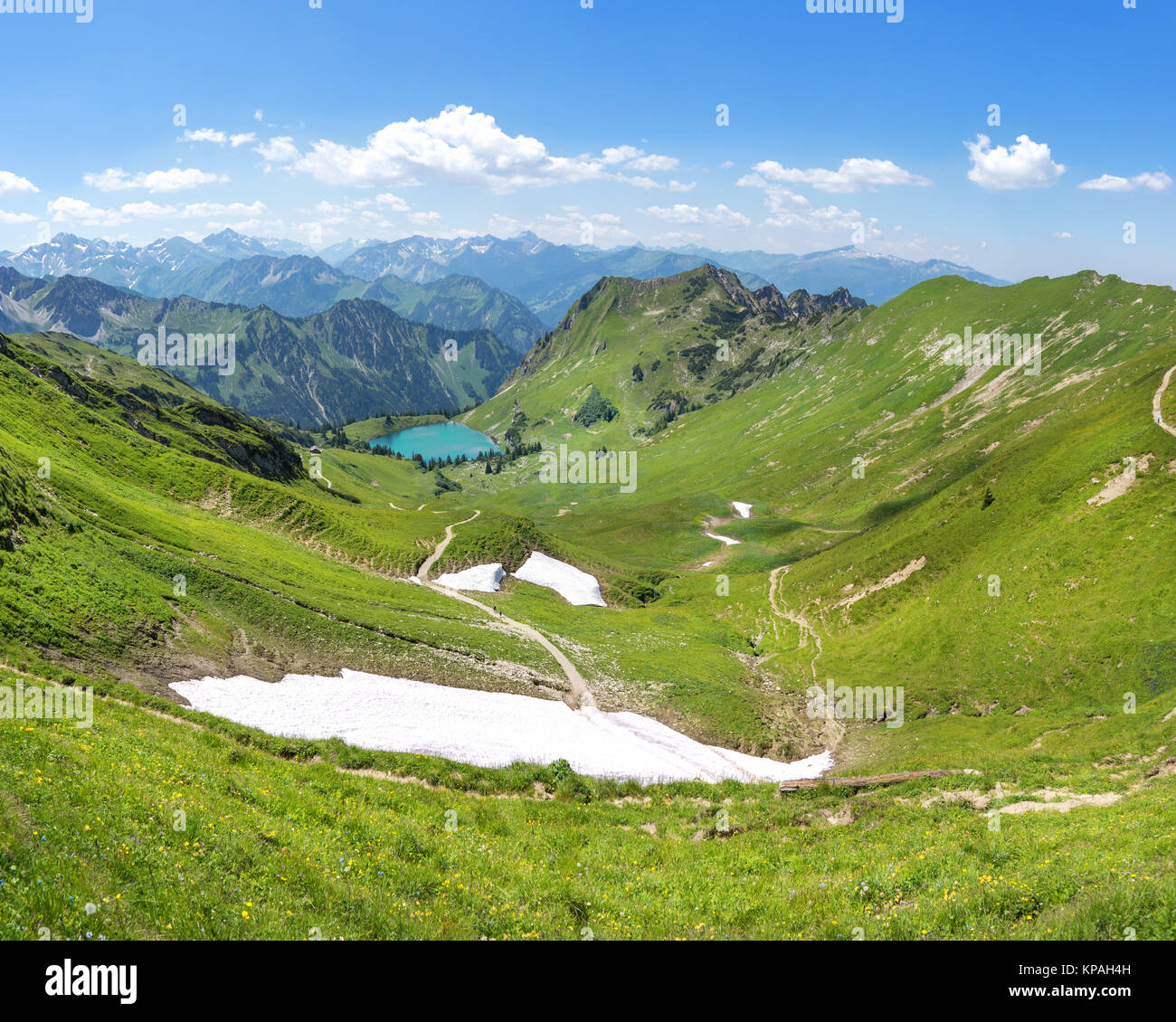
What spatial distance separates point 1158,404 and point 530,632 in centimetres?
8740

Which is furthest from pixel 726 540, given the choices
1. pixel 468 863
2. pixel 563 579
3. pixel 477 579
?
pixel 468 863

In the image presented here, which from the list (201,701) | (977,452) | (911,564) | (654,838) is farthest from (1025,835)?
(977,452)

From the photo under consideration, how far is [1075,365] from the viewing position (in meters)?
176

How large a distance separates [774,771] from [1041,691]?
26607 millimetres

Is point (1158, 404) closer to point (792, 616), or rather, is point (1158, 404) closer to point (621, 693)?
point (792, 616)

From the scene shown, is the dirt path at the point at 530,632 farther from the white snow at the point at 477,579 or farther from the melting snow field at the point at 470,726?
the melting snow field at the point at 470,726

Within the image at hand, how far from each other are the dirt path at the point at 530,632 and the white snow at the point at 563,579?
48.5 feet

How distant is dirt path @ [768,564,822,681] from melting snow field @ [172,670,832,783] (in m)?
25.9

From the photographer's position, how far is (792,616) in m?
93.4

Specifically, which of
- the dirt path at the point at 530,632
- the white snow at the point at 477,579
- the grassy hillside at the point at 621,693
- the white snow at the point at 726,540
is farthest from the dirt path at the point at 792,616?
the white snow at the point at 477,579

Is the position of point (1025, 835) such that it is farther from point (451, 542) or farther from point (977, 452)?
point (977, 452)

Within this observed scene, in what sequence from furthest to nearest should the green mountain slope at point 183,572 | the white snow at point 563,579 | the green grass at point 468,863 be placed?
the white snow at point 563,579, the green mountain slope at point 183,572, the green grass at point 468,863

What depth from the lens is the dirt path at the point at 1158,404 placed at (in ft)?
237

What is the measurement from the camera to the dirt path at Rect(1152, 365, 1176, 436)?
7231cm
